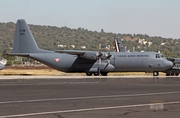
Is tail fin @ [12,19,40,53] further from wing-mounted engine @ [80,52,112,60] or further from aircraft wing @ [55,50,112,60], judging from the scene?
wing-mounted engine @ [80,52,112,60]

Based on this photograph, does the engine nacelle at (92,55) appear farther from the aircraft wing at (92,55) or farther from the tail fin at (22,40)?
the tail fin at (22,40)

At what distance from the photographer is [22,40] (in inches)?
2363

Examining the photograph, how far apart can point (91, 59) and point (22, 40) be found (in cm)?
919

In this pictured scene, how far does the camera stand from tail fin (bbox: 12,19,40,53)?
59719 millimetres

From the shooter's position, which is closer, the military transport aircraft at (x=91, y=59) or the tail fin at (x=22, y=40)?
the military transport aircraft at (x=91, y=59)

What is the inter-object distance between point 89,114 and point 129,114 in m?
1.19

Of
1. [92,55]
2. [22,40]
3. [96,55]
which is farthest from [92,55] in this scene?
[22,40]

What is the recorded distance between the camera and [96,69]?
188 feet

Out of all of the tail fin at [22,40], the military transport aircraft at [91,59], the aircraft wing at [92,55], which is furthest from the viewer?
the tail fin at [22,40]

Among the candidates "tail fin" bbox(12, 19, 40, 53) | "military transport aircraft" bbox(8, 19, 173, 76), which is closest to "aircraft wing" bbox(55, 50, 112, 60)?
"military transport aircraft" bbox(8, 19, 173, 76)

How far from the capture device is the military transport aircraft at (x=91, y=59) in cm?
5609

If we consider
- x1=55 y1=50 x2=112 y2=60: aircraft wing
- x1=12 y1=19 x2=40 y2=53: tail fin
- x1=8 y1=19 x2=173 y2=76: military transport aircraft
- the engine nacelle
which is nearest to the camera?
x1=8 y1=19 x2=173 y2=76: military transport aircraft

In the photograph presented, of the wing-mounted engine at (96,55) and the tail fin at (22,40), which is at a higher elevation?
the tail fin at (22,40)

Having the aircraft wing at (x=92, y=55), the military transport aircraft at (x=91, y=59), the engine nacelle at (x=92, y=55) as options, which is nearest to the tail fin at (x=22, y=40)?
the military transport aircraft at (x=91, y=59)
